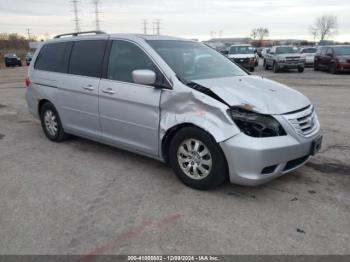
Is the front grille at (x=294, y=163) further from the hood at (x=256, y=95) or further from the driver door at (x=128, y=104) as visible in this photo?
the driver door at (x=128, y=104)

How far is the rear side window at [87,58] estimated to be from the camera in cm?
512

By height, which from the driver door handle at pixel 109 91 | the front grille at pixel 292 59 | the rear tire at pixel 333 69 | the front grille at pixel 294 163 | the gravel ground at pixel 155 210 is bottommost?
the gravel ground at pixel 155 210

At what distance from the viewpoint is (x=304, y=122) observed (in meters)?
3.94

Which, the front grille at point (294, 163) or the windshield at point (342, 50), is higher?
the windshield at point (342, 50)

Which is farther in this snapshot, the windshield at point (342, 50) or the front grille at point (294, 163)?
the windshield at point (342, 50)

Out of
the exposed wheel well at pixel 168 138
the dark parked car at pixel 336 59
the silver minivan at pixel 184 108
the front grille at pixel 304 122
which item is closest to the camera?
the silver minivan at pixel 184 108

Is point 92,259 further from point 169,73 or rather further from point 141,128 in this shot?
point 169,73

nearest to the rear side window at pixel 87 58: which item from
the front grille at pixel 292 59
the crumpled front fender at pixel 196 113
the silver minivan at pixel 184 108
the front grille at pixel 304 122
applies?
the silver minivan at pixel 184 108

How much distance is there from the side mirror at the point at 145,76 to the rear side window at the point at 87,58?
3.55ft

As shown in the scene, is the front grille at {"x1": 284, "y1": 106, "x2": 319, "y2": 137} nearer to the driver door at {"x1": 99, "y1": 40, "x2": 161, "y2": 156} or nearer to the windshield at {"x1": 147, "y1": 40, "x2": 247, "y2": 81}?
the windshield at {"x1": 147, "y1": 40, "x2": 247, "y2": 81}

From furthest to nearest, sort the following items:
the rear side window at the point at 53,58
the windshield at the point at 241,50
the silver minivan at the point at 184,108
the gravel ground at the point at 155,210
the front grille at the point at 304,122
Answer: the windshield at the point at 241,50
the rear side window at the point at 53,58
the front grille at the point at 304,122
the silver minivan at the point at 184,108
the gravel ground at the point at 155,210

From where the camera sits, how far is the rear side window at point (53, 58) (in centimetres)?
583

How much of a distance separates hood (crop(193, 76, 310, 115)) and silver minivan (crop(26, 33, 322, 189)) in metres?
0.01

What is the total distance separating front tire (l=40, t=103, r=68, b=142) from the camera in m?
6.12
